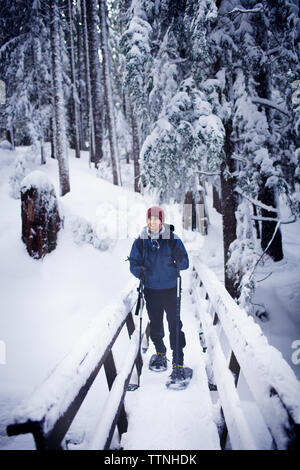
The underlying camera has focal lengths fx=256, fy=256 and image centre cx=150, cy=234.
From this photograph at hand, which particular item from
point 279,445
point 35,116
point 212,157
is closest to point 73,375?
point 279,445

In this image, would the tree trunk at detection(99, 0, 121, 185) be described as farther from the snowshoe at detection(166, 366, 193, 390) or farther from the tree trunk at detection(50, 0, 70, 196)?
the snowshoe at detection(166, 366, 193, 390)

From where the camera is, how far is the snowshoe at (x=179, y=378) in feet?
12.0

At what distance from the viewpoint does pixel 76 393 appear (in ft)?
5.81

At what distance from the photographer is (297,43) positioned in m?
5.45

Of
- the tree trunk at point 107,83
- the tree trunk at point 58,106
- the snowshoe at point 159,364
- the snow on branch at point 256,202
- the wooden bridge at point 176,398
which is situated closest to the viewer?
the wooden bridge at point 176,398

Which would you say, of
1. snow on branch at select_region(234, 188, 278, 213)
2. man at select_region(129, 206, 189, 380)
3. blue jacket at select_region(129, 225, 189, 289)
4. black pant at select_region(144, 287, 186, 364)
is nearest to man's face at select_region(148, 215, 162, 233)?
man at select_region(129, 206, 189, 380)

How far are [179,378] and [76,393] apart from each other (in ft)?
8.00

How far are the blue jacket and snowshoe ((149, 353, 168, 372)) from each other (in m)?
1.30

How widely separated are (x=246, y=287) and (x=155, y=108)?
563 centimetres

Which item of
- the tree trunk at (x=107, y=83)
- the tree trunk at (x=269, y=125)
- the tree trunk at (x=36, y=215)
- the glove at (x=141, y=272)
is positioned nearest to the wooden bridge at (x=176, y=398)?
the glove at (x=141, y=272)

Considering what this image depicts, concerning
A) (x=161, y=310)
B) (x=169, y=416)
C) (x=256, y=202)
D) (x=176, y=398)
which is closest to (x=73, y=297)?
(x=161, y=310)

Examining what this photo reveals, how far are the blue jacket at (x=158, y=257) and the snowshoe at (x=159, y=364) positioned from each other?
1.30 m

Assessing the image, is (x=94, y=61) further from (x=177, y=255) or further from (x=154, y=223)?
(x=177, y=255)

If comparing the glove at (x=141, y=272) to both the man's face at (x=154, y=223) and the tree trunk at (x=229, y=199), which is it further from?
the tree trunk at (x=229, y=199)
